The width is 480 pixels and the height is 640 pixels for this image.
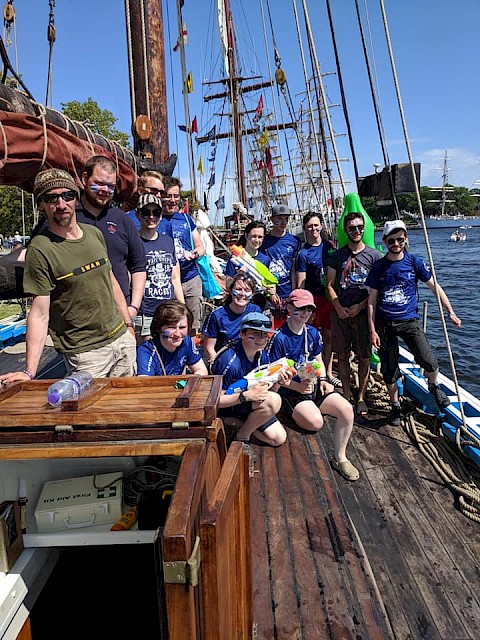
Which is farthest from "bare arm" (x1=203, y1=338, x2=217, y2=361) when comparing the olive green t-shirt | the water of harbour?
the water of harbour

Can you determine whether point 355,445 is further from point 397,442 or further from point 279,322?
point 279,322

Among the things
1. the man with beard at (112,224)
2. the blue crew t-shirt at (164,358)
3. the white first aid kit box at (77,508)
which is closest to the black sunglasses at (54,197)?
the man with beard at (112,224)

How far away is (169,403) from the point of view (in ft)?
5.19

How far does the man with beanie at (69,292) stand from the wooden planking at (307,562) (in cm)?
122

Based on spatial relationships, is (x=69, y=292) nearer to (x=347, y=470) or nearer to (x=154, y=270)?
(x=154, y=270)

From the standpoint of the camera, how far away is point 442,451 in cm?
372

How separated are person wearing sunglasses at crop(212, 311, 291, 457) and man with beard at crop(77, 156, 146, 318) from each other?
2.37 feet

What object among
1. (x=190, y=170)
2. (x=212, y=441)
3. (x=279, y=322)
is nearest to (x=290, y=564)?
(x=212, y=441)

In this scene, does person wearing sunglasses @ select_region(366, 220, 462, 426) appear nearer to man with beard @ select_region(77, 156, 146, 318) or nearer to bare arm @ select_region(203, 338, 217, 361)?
bare arm @ select_region(203, 338, 217, 361)

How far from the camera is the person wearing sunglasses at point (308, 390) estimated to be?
338 cm

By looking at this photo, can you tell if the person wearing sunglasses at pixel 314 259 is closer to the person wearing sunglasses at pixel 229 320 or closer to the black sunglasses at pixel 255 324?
the person wearing sunglasses at pixel 229 320

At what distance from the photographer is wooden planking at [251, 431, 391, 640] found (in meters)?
2.08

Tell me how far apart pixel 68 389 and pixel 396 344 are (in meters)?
3.04

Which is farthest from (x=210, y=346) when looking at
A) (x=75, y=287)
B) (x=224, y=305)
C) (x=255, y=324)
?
(x=75, y=287)
